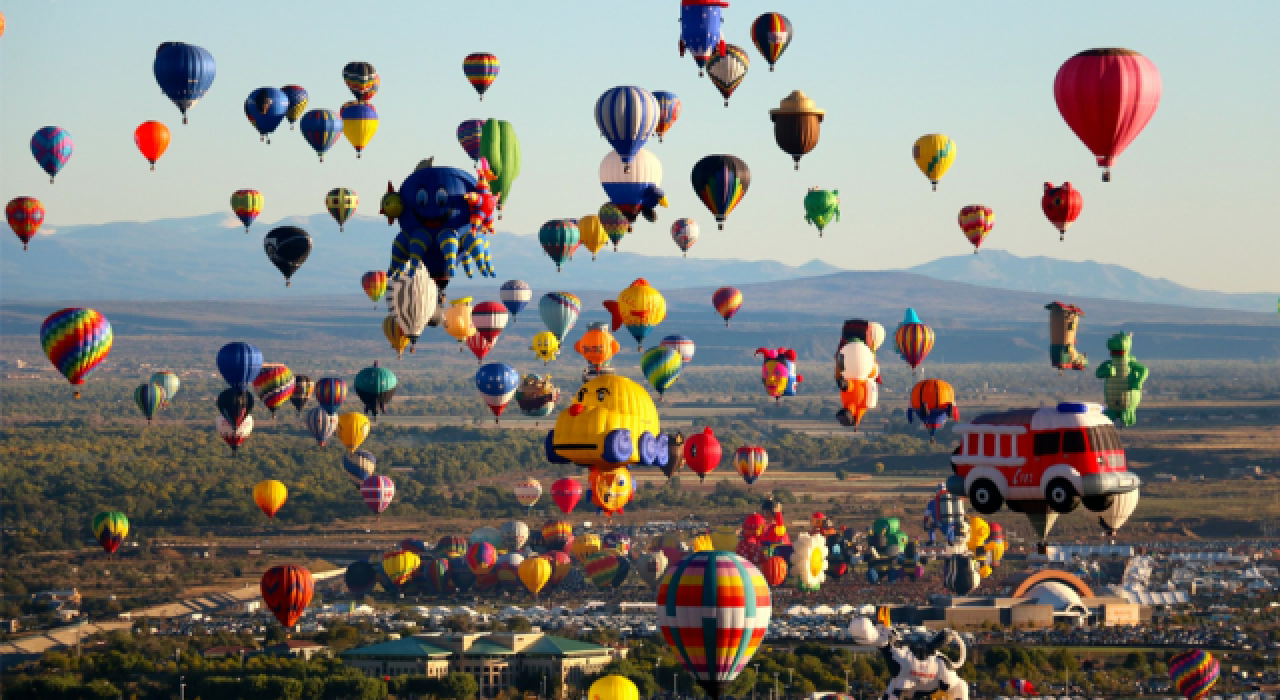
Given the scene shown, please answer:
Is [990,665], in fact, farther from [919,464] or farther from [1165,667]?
[919,464]

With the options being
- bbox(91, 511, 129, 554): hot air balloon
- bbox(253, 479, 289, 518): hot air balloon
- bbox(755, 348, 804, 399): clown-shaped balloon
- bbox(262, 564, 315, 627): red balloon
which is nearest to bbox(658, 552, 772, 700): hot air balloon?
bbox(262, 564, 315, 627): red balloon

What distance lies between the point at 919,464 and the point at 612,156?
121 meters

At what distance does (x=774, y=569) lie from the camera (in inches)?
3708

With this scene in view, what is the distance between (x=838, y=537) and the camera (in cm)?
10675

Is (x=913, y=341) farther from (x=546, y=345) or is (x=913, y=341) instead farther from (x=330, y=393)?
(x=330, y=393)

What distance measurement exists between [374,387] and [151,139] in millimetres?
12631

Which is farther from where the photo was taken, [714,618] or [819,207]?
[819,207]

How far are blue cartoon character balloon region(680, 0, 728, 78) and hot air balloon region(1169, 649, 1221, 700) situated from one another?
25.0 metres

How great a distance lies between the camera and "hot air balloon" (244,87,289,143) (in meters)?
80.7

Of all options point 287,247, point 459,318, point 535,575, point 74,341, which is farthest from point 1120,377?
point 74,341

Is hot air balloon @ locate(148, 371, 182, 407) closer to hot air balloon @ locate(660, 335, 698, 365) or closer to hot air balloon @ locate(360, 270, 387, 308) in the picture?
hot air balloon @ locate(360, 270, 387, 308)

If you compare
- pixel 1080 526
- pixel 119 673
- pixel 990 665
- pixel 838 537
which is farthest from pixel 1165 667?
pixel 1080 526

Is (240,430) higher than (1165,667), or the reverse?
(240,430)

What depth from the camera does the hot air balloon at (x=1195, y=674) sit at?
233 ft
